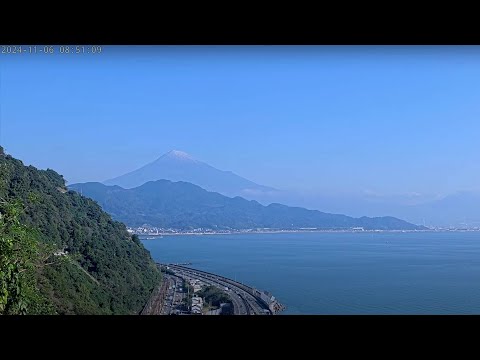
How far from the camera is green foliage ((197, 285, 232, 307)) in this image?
2.38m

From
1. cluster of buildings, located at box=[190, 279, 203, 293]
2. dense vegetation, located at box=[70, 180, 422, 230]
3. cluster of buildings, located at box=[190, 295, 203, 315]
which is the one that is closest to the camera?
cluster of buildings, located at box=[190, 295, 203, 315]

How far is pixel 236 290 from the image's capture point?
245 centimetres

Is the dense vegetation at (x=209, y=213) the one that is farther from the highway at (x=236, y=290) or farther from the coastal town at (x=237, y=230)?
the highway at (x=236, y=290)

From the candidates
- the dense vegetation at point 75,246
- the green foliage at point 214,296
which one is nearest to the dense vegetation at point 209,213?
the dense vegetation at point 75,246

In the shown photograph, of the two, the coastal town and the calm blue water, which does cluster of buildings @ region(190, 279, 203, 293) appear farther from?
the coastal town

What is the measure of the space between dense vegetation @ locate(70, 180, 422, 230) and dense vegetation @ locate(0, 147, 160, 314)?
0.18 metres

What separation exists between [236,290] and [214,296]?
13 centimetres

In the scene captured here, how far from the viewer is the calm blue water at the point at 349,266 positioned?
2.35 meters

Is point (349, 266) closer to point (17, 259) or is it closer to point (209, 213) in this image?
point (209, 213)

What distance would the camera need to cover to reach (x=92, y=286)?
2.49m

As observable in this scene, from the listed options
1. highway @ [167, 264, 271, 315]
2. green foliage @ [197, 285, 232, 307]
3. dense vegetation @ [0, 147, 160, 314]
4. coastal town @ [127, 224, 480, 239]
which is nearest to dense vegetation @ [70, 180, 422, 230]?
coastal town @ [127, 224, 480, 239]
